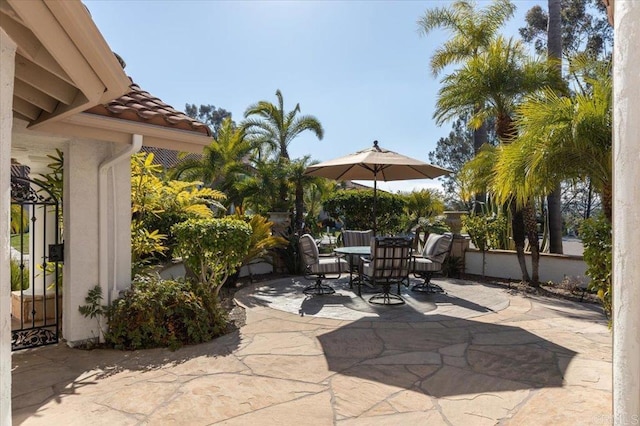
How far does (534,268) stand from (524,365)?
212 inches

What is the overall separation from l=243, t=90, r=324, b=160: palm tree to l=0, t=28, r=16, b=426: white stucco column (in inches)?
524

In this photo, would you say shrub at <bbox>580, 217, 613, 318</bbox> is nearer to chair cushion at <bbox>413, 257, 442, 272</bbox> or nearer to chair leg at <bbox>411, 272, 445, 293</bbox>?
chair cushion at <bbox>413, 257, 442, 272</bbox>

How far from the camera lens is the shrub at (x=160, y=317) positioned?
16.4 ft

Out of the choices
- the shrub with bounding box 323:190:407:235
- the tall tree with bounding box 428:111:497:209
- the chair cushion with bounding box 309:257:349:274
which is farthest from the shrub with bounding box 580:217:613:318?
the tall tree with bounding box 428:111:497:209

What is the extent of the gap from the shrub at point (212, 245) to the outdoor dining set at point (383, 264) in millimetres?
1584

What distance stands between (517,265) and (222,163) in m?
10.4

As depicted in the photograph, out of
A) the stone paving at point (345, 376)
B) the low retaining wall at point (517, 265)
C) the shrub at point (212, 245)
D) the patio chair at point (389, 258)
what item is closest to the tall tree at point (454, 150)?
the low retaining wall at point (517, 265)

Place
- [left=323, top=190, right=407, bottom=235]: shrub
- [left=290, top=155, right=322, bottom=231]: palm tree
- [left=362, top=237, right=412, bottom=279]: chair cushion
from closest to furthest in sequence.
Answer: [left=362, top=237, right=412, bottom=279]: chair cushion < [left=290, top=155, right=322, bottom=231]: palm tree < [left=323, top=190, right=407, bottom=235]: shrub

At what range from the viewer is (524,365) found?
430 cm

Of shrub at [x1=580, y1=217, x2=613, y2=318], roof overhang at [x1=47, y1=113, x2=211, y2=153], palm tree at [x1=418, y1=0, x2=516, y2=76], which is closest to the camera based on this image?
shrub at [x1=580, y1=217, x2=613, y2=318]

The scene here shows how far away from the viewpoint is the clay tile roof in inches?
177

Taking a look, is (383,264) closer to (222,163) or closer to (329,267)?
(329,267)

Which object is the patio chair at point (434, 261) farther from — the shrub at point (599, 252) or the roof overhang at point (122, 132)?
the roof overhang at point (122, 132)

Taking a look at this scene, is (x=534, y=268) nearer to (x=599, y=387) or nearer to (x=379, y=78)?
(x=599, y=387)
